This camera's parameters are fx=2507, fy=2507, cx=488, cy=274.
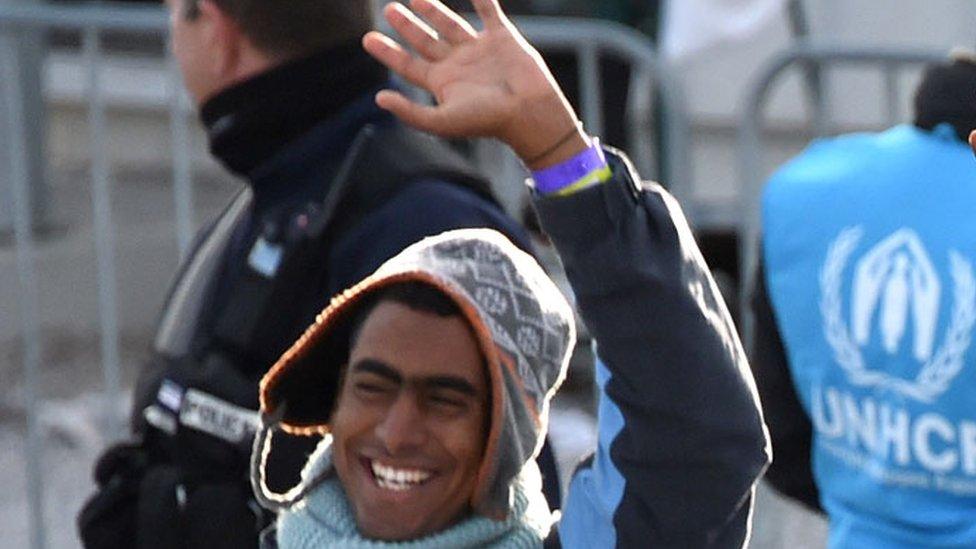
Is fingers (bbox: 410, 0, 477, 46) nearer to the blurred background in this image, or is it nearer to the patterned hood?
the patterned hood

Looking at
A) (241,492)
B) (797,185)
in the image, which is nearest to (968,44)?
(797,185)

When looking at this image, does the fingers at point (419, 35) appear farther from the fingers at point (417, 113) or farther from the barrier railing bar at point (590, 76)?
the barrier railing bar at point (590, 76)

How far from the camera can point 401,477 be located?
287 centimetres

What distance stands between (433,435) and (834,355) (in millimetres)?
1191

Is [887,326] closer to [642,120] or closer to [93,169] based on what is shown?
[93,169]

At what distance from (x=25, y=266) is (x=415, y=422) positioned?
255 centimetres

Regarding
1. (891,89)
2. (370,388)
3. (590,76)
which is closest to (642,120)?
(891,89)

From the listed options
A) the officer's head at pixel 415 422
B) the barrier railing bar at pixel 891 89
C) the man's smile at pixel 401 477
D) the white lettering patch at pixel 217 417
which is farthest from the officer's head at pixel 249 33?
the barrier railing bar at pixel 891 89

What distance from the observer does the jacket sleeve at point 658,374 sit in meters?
2.53

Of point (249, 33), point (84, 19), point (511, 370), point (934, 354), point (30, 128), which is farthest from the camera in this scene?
point (30, 128)

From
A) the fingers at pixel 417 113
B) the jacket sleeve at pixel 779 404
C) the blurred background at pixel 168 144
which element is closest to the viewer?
the fingers at pixel 417 113

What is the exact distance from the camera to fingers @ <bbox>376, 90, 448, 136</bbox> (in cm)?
249

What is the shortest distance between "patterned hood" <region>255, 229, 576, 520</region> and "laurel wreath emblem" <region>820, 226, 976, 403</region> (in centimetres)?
99

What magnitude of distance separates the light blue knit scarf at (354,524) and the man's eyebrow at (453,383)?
0.13 meters
